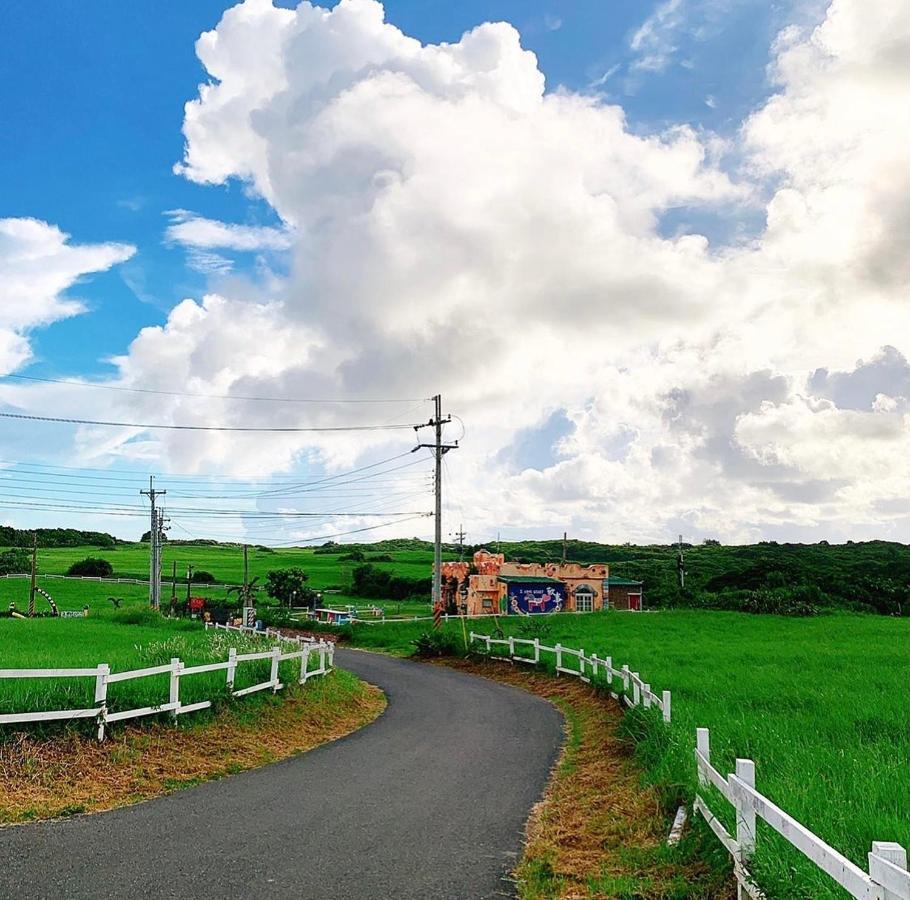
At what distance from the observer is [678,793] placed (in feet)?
31.3

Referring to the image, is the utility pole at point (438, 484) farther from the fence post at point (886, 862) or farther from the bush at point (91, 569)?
the bush at point (91, 569)

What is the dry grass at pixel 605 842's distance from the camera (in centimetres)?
727

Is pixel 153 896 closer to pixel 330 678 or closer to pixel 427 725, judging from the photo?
pixel 427 725

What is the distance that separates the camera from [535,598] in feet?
225

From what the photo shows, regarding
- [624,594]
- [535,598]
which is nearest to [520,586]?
[535,598]

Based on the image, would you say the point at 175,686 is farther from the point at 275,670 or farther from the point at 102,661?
the point at 102,661

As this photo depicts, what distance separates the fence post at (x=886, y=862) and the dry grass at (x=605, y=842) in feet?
9.46

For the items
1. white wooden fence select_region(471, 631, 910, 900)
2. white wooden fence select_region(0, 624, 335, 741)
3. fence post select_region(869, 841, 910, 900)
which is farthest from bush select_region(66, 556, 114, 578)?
fence post select_region(869, 841, 910, 900)

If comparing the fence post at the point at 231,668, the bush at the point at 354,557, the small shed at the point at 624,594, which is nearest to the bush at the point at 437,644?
the fence post at the point at 231,668

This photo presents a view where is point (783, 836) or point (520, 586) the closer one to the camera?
point (783, 836)

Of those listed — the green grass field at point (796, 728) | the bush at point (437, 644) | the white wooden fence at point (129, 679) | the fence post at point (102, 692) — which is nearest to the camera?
the green grass field at point (796, 728)

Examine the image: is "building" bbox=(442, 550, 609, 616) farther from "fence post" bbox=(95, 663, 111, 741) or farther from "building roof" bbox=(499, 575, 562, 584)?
"fence post" bbox=(95, 663, 111, 741)

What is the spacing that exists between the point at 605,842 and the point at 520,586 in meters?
59.8

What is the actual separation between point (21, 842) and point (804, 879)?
7.37m
